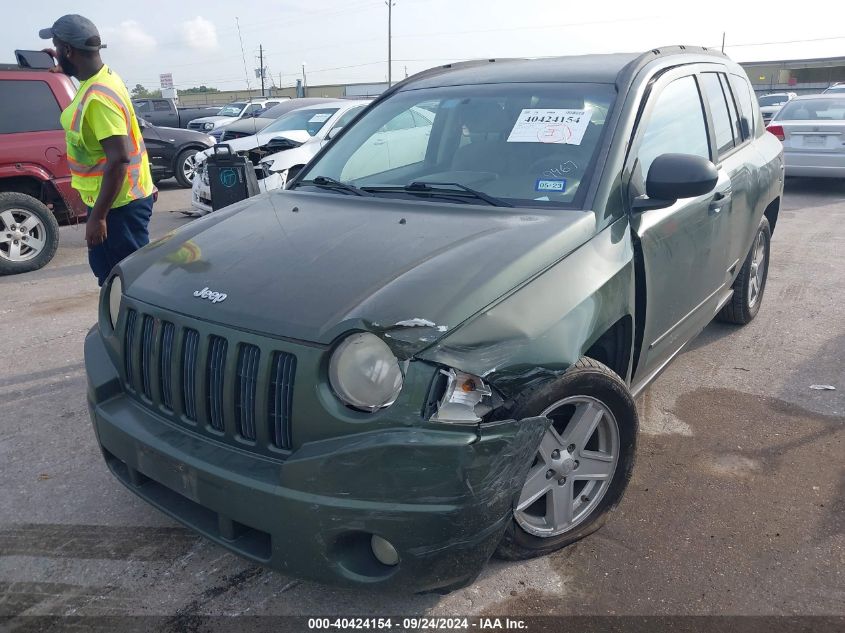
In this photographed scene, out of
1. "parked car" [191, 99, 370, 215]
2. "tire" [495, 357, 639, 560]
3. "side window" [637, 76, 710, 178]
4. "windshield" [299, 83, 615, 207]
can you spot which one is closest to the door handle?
"side window" [637, 76, 710, 178]

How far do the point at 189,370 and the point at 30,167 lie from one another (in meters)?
5.93

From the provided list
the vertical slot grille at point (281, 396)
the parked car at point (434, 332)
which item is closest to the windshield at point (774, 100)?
the parked car at point (434, 332)

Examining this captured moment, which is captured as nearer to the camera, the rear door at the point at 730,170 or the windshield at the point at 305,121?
the rear door at the point at 730,170

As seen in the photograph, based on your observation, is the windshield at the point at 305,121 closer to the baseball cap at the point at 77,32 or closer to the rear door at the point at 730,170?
the baseball cap at the point at 77,32

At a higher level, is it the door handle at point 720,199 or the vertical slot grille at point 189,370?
the door handle at point 720,199

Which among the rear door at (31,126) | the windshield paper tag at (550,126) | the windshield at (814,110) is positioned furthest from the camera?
the windshield at (814,110)

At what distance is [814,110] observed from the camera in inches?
454

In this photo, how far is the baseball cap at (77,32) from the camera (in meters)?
3.83

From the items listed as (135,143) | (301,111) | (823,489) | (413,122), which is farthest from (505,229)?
(301,111)

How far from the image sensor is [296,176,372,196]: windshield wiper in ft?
11.1

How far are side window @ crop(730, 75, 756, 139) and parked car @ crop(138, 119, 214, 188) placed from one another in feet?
30.4

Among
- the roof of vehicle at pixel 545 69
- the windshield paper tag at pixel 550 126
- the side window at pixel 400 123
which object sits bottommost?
the side window at pixel 400 123

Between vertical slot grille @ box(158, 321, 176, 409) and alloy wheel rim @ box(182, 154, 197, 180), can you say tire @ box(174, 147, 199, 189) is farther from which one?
vertical slot grille @ box(158, 321, 176, 409)

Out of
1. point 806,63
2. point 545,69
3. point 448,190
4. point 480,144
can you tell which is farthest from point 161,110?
point 806,63
